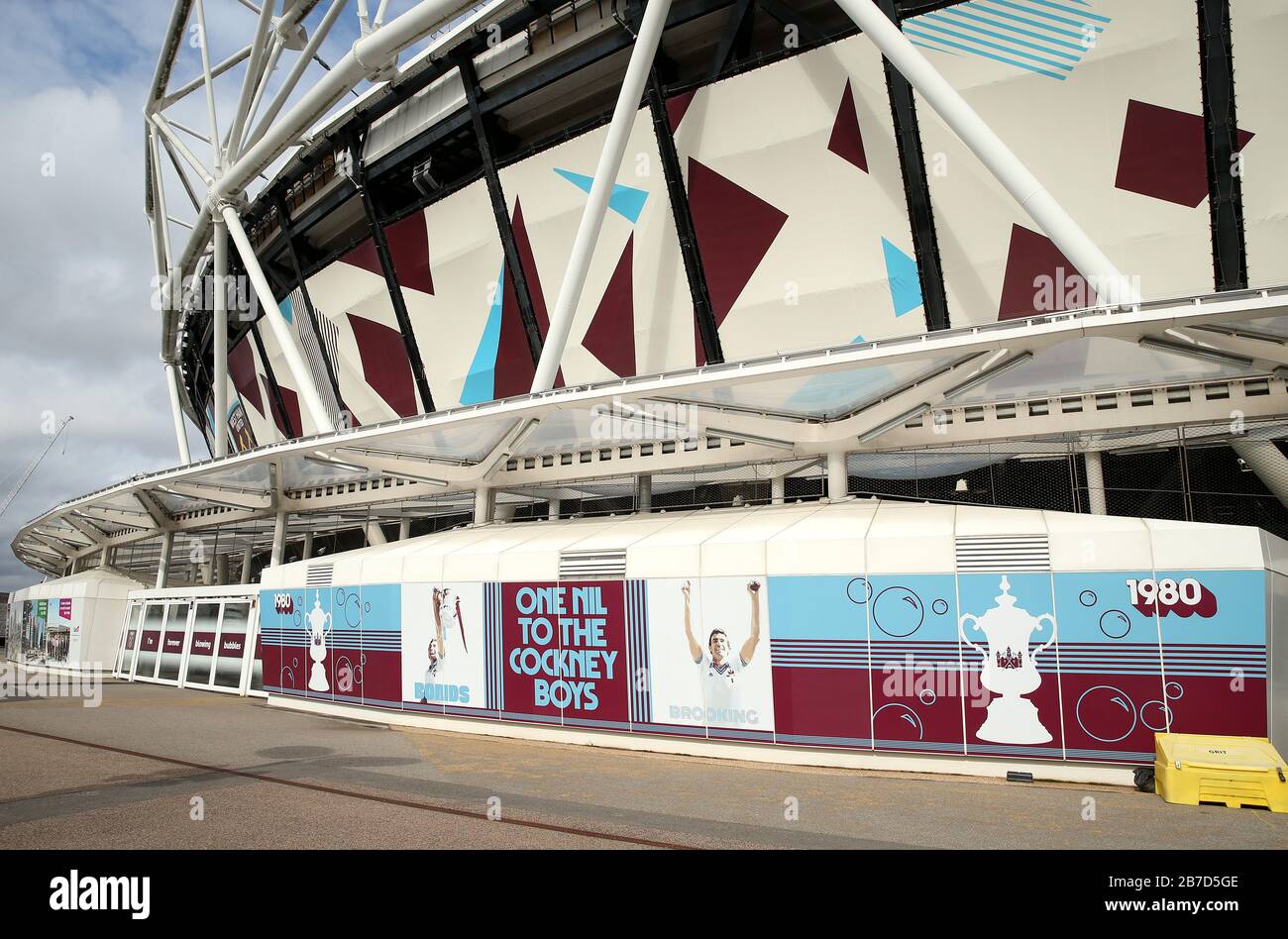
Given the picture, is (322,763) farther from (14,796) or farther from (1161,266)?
(1161,266)

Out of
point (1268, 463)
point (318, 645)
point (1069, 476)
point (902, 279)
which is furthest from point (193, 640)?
point (1268, 463)

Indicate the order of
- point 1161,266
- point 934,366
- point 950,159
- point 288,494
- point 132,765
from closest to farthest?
point 132,765
point 934,366
point 1161,266
point 950,159
point 288,494

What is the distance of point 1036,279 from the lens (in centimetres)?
1515

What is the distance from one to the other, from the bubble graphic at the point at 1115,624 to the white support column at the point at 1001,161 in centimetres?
419

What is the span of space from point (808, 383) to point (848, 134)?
6999 millimetres

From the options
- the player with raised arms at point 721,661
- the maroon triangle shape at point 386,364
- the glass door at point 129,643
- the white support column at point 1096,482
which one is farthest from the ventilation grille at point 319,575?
the white support column at point 1096,482

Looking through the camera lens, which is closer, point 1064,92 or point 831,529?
point 831,529

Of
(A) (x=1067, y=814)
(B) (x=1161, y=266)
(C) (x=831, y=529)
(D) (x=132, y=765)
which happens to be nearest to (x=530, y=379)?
(C) (x=831, y=529)

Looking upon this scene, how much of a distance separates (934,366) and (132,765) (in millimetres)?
12897

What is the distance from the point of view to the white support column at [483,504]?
65.2 ft

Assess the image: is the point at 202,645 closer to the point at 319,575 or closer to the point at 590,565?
the point at 319,575

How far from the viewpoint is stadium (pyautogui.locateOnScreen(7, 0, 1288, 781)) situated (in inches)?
435
